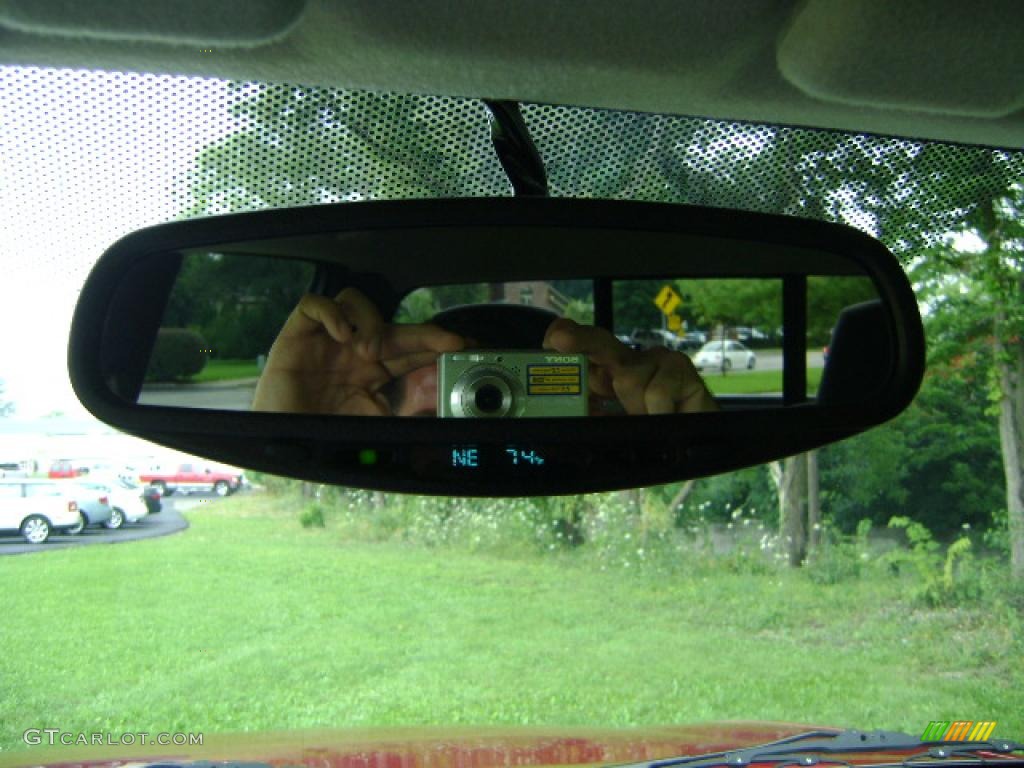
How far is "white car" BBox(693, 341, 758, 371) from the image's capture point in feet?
7.79

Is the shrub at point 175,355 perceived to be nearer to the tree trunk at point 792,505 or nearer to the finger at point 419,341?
the finger at point 419,341

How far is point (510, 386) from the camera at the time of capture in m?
2.07

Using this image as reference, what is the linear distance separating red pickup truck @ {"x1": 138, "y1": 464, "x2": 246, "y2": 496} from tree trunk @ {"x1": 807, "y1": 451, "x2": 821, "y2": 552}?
11.2 feet

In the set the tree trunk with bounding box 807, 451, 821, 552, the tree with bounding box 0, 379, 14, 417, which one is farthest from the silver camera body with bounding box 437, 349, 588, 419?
the tree trunk with bounding box 807, 451, 821, 552

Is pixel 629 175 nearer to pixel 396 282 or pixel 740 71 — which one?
pixel 740 71

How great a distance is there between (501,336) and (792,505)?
5334 millimetres

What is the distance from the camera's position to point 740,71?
2855mm

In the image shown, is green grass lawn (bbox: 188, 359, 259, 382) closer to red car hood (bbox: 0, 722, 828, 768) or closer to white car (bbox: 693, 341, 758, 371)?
white car (bbox: 693, 341, 758, 371)

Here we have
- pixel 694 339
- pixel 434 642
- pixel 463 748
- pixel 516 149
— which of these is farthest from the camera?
pixel 434 642

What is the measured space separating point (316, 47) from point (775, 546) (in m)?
5.16

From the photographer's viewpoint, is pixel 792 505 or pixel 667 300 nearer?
pixel 667 300

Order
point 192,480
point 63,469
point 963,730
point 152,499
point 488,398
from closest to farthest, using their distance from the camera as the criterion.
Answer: point 488,398 < point 963,730 < point 63,469 < point 152,499 < point 192,480

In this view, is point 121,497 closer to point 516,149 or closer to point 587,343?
point 516,149

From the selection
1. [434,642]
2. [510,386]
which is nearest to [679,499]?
[434,642]
